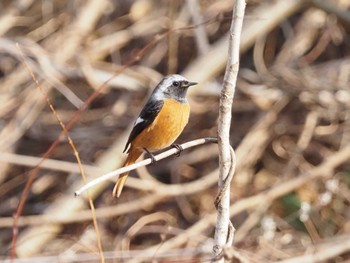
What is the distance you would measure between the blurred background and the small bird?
178 cm

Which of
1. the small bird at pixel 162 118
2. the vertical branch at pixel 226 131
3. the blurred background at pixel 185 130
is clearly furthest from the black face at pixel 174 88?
the blurred background at pixel 185 130

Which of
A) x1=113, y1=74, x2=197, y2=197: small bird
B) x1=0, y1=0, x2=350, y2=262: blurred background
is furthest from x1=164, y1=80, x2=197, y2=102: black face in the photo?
x1=0, y1=0, x2=350, y2=262: blurred background

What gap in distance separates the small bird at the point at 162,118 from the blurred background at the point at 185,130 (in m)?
1.78

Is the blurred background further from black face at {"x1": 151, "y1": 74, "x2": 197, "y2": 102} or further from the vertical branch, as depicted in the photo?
the vertical branch

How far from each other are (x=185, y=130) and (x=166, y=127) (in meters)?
2.75

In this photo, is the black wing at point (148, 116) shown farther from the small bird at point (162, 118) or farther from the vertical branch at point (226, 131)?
the vertical branch at point (226, 131)

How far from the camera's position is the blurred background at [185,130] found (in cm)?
534

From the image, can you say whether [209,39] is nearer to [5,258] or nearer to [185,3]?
[185,3]

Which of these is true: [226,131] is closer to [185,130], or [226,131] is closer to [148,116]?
[148,116]

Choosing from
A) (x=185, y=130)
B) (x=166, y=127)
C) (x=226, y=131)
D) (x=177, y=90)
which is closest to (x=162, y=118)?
(x=166, y=127)

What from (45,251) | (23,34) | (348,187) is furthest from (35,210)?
(348,187)

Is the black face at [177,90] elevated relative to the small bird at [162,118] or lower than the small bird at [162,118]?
elevated

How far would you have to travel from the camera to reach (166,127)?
10.5ft

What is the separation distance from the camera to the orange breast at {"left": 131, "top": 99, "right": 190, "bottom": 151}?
10.4 ft
